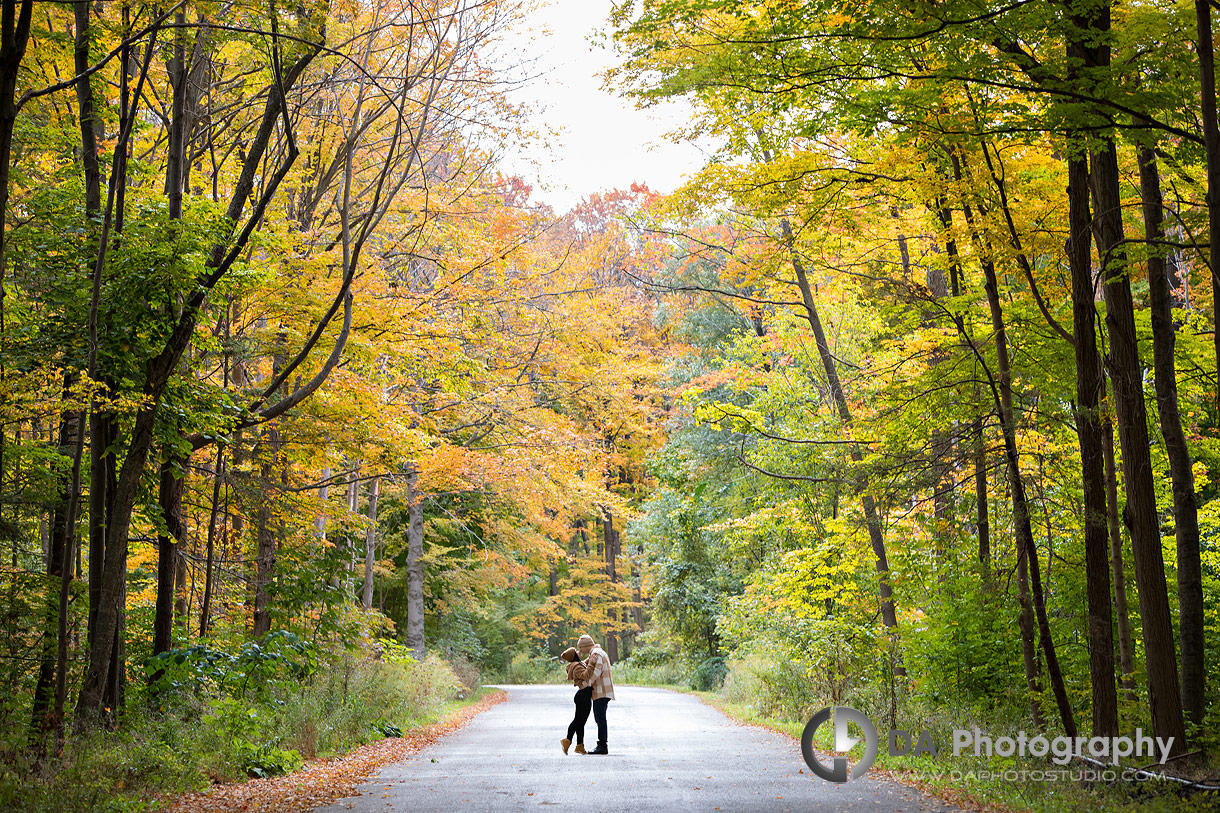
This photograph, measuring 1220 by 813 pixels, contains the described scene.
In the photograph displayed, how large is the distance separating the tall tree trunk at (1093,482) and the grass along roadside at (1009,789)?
90 cm

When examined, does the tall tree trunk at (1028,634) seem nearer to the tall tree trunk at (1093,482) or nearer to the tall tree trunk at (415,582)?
the tall tree trunk at (1093,482)

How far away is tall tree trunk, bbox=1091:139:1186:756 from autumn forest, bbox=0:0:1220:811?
0.03 metres

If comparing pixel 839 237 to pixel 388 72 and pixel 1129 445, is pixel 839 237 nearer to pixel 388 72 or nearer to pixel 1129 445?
pixel 1129 445

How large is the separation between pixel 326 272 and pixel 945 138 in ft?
31.1

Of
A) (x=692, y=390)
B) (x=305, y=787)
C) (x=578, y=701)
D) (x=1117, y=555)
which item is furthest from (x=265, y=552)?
(x=1117, y=555)

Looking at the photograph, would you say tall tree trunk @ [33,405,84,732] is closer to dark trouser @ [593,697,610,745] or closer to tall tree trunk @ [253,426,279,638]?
tall tree trunk @ [253,426,279,638]

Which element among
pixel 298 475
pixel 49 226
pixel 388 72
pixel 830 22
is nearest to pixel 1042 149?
pixel 830 22

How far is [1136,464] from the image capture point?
8609 mm

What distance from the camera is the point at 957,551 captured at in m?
12.1

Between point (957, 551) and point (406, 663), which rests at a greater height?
point (957, 551)

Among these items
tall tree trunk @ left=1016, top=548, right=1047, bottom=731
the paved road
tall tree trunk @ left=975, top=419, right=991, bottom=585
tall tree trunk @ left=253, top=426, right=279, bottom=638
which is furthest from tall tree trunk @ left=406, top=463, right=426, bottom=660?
tall tree trunk @ left=1016, top=548, right=1047, bottom=731

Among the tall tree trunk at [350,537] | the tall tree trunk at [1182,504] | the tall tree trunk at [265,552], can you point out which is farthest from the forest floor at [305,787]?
the tall tree trunk at [1182,504]

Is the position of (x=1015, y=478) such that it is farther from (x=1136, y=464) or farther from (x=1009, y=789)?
(x=1009, y=789)

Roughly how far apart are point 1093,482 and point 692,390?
6.81 meters
